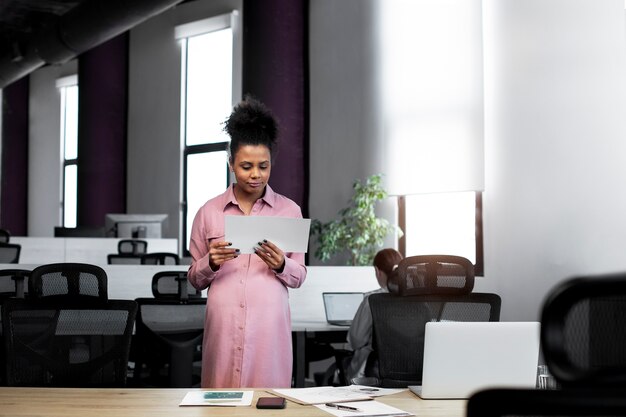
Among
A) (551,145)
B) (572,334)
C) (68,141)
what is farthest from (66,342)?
(68,141)

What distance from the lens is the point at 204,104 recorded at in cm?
1238

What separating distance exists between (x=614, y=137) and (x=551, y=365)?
4197 millimetres

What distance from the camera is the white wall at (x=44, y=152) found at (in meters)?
15.8

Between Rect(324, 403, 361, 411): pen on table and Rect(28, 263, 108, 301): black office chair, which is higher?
Rect(28, 263, 108, 301): black office chair

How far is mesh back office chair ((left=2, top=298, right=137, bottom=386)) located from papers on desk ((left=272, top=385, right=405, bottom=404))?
2.41ft

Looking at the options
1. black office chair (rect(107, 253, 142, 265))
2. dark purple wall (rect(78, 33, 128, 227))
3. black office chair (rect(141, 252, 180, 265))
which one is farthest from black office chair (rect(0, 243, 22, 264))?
dark purple wall (rect(78, 33, 128, 227))

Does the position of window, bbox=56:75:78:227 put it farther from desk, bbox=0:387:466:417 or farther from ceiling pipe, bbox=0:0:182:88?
desk, bbox=0:387:466:417

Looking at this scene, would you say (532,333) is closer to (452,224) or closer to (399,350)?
(399,350)

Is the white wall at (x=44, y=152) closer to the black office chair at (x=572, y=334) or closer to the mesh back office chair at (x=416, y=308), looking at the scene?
the mesh back office chair at (x=416, y=308)

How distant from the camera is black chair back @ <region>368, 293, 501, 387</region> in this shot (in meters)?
3.16

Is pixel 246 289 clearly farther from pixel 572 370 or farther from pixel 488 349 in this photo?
pixel 572 370

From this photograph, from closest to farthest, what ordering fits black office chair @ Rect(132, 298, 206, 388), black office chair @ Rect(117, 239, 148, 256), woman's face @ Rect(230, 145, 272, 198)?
woman's face @ Rect(230, 145, 272, 198) < black office chair @ Rect(132, 298, 206, 388) < black office chair @ Rect(117, 239, 148, 256)

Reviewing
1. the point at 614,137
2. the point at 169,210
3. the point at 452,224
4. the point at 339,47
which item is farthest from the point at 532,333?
the point at 169,210

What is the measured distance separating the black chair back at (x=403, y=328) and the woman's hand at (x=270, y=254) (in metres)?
0.81
